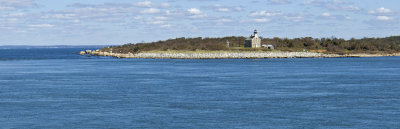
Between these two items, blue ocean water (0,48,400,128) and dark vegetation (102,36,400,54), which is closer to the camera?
blue ocean water (0,48,400,128)

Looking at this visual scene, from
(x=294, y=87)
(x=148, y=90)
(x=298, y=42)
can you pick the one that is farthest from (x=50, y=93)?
(x=298, y=42)

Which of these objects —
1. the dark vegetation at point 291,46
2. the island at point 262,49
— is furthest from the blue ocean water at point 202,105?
the dark vegetation at point 291,46

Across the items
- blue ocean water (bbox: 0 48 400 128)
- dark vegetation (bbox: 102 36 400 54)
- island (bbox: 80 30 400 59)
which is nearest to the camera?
Result: blue ocean water (bbox: 0 48 400 128)

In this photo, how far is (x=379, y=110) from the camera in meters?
30.9

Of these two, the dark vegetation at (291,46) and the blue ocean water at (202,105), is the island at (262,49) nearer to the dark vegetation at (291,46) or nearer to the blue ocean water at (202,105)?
the dark vegetation at (291,46)

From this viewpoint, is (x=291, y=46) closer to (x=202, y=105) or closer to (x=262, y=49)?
(x=262, y=49)

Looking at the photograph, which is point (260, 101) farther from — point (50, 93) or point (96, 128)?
point (50, 93)

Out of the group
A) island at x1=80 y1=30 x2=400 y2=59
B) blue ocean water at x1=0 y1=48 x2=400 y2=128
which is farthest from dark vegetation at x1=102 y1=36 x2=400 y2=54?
blue ocean water at x1=0 y1=48 x2=400 y2=128

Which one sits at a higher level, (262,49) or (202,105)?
(262,49)

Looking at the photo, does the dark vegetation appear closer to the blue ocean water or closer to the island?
the island

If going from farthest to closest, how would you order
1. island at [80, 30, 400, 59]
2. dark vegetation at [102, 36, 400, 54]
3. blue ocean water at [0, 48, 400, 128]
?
dark vegetation at [102, 36, 400, 54] → island at [80, 30, 400, 59] → blue ocean water at [0, 48, 400, 128]

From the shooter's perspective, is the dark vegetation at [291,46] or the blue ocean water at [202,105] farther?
Answer: the dark vegetation at [291,46]

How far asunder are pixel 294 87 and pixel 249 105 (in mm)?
12927

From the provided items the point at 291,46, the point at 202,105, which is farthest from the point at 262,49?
the point at 202,105
